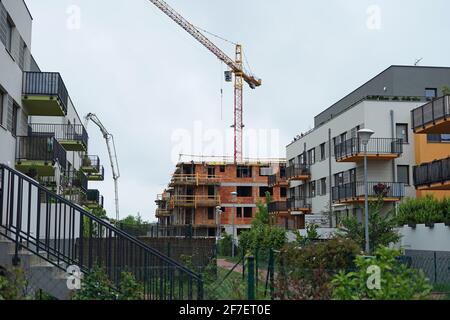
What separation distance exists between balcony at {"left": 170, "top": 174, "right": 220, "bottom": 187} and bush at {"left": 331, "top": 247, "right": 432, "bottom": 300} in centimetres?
6256

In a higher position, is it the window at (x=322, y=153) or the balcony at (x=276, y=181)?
the window at (x=322, y=153)

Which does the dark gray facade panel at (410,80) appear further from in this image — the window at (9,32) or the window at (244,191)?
the window at (244,191)

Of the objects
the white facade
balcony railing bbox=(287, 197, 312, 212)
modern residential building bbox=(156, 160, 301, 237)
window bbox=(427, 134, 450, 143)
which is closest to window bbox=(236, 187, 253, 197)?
modern residential building bbox=(156, 160, 301, 237)

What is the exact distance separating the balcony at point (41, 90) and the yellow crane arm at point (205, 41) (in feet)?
204

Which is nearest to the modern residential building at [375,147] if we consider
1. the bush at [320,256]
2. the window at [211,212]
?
the bush at [320,256]

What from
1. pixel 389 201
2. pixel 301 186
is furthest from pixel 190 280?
pixel 301 186

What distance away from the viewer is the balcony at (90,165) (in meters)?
52.6

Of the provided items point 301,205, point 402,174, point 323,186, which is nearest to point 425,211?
point 402,174

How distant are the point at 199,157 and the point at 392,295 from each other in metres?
65.0

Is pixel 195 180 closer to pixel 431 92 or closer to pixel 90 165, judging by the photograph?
pixel 90 165

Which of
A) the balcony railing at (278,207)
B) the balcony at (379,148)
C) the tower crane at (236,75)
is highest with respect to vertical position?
the tower crane at (236,75)

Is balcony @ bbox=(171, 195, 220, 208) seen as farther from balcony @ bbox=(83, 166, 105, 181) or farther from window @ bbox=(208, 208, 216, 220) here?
balcony @ bbox=(83, 166, 105, 181)

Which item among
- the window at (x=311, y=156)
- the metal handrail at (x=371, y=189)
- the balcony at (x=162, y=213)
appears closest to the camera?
the metal handrail at (x=371, y=189)

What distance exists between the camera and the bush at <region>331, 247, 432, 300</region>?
7016 millimetres
